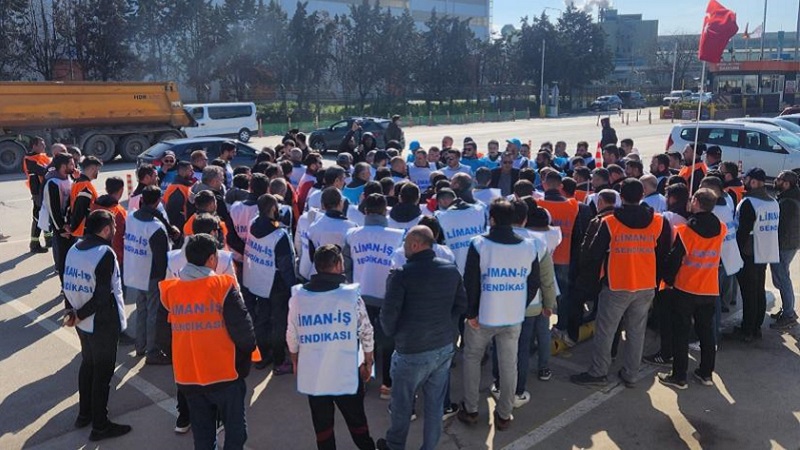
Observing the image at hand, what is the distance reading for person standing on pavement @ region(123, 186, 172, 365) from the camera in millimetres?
6109

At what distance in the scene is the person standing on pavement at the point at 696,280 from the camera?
5617 mm

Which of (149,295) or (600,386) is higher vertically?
(149,295)

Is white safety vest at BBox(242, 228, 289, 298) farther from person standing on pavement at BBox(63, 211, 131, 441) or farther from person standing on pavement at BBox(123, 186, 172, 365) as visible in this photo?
person standing on pavement at BBox(63, 211, 131, 441)

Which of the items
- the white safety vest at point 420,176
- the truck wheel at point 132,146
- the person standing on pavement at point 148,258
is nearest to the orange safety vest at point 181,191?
the person standing on pavement at point 148,258

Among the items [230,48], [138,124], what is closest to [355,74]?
[230,48]

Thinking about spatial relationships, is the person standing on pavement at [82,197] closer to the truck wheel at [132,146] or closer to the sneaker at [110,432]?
the sneaker at [110,432]

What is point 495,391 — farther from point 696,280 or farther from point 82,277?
point 82,277

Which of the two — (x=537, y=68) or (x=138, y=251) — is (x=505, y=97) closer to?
(x=537, y=68)

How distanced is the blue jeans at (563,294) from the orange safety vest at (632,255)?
3.85 ft

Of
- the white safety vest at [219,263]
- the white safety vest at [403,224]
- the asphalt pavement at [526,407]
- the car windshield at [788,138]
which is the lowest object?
the asphalt pavement at [526,407]

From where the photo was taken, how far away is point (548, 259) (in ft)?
16.6

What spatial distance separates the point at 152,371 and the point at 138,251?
3.90 feet

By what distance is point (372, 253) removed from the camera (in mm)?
5289

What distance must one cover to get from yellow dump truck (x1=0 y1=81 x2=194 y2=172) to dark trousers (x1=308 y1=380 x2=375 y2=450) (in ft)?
70.7
